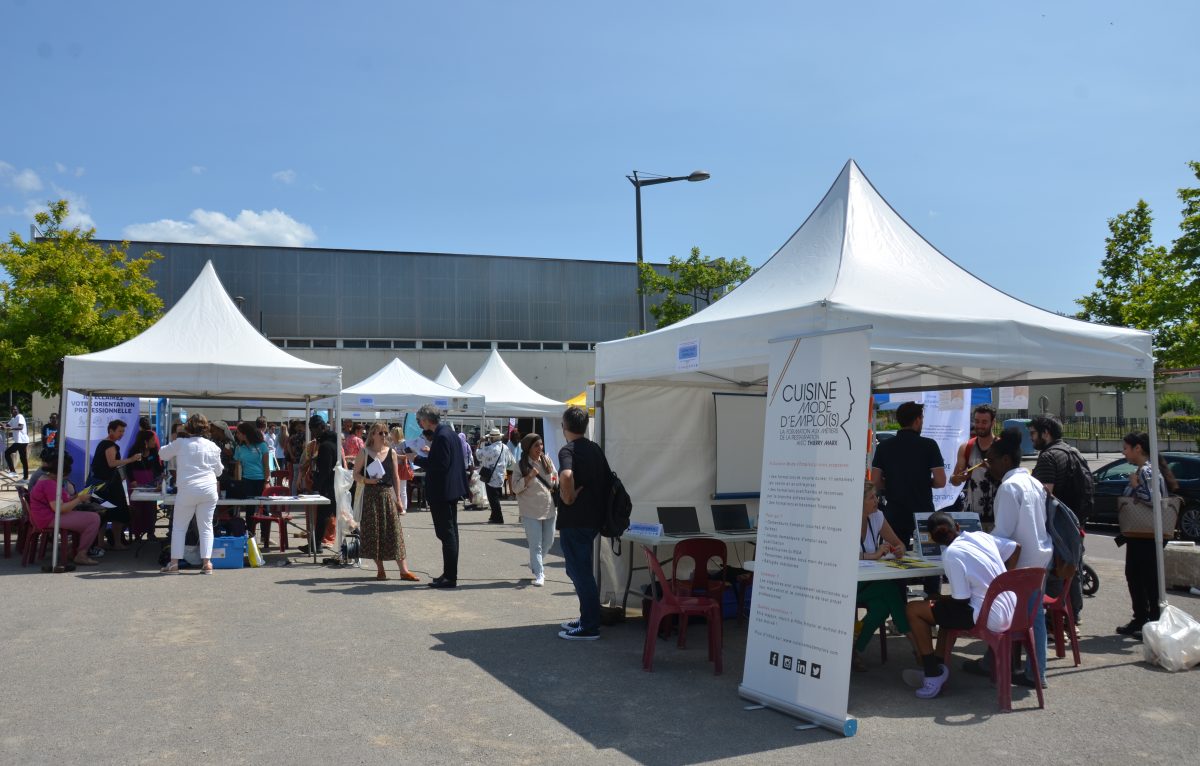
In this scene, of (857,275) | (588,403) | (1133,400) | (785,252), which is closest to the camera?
(857,275)

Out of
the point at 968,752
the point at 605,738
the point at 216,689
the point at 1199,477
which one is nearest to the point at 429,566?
the point at 216,689

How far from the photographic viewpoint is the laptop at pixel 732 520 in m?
8.30

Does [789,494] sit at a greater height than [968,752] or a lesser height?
greater

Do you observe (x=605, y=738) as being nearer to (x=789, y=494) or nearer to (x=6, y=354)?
(x=789, y=494)

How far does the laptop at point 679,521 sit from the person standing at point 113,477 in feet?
25.8

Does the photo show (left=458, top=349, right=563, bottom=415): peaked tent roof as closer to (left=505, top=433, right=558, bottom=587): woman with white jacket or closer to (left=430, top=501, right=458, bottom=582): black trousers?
(left=505, top=433, right=558, bottom=587): woman with white jacket

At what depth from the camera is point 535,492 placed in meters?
9.93

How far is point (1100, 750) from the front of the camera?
189 inches

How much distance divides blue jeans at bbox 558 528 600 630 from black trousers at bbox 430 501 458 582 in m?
2.33

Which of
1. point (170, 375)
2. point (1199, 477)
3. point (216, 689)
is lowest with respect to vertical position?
point (216, 689)

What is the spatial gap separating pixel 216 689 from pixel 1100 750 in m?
5.14

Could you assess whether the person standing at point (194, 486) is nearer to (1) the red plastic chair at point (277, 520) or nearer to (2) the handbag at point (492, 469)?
(1) the red plastic chair at point (277, 520)

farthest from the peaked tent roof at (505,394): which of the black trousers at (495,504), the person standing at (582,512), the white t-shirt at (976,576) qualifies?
the white t-shirt at (976,576)

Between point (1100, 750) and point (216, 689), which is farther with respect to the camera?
point (216, 689)
